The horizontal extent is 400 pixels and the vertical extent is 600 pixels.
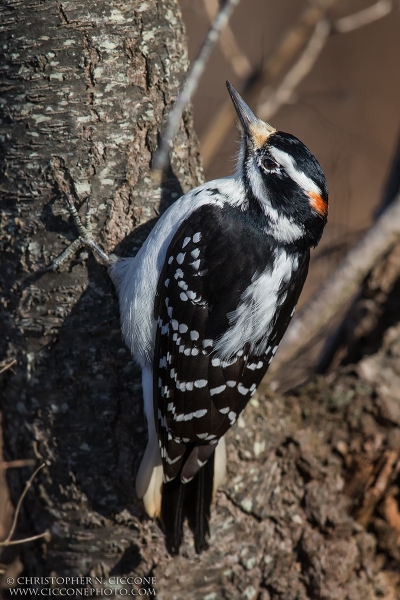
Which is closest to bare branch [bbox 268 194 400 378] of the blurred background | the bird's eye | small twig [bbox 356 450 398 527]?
small twig [bbox 356 450 398 527]

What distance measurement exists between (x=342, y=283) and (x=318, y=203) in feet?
3.40

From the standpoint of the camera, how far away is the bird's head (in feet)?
10.4

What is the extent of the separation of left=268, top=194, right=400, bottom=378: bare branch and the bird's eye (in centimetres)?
111

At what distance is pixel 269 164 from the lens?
10.9 ft

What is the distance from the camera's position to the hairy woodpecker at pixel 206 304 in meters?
3.11

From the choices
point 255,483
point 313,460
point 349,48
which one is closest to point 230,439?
point 255,483

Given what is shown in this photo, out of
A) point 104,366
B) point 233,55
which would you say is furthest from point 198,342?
point 233,55

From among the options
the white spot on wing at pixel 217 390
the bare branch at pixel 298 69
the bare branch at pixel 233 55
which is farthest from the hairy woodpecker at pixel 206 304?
the bare branch at pixel 233 55

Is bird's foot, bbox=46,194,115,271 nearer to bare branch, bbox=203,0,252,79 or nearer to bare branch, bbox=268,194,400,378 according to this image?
bare branch, bbox=268,194,400,378

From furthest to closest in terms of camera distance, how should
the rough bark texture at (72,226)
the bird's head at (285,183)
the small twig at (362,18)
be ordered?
the small twig at (362,18) < the bird's head at (285,183) < the rough bark texture at (72,226)

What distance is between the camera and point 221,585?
3285 mm

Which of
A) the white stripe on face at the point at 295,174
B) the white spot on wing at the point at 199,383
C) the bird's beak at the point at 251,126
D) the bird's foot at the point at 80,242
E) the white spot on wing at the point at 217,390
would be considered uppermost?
the bird's beak at the point at 251,126

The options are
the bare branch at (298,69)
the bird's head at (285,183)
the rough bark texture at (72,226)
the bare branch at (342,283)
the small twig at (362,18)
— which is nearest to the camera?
the rough bark texture at (72,226)

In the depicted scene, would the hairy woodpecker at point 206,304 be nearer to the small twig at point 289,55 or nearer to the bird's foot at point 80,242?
the bird's foot at point 80,242
